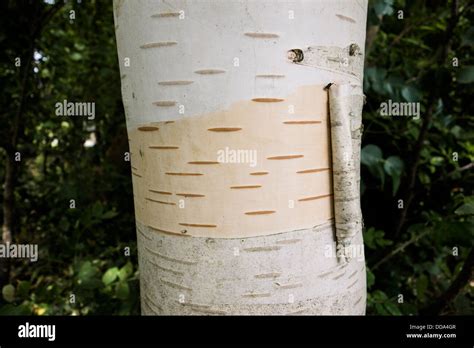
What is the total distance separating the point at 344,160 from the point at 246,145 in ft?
0.49

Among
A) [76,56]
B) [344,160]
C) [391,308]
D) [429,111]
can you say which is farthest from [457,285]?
[76,56]

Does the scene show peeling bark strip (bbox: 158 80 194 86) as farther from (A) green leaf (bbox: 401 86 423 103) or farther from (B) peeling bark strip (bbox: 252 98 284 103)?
(A) green leaf (bbox: 401 86 423 103)

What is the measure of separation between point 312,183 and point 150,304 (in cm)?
33

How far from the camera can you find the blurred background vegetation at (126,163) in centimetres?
109

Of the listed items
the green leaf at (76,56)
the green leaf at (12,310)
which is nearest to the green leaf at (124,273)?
the green leaf at (12,310)

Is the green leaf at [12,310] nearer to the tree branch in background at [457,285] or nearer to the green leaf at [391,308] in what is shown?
the green leaf at [391,308]

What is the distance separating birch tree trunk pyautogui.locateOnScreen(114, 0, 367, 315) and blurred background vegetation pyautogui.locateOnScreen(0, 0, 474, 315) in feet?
1.39

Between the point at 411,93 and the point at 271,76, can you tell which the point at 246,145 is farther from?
the point at 411,93

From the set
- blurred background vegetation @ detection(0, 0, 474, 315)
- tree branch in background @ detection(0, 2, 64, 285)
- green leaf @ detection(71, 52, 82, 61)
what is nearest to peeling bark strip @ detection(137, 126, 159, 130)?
blurred background vegetation @ detection(0, 0, 474, 315)

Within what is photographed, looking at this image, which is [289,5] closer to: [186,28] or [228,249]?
[186,28]

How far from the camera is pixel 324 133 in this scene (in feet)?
1.73

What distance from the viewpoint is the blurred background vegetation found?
1.09m

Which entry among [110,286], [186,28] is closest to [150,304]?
[186,28]

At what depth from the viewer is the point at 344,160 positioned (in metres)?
0.53
